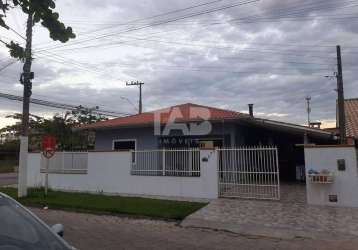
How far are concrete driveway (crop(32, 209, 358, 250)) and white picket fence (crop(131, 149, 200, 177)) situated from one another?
4135 mm

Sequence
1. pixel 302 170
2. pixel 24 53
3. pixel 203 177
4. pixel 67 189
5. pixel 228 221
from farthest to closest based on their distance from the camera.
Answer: pixel 302 170, pixel 67 189, pixel 203 177, pixel 228 221, pixel 24 53

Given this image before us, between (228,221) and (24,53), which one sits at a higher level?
(24,53)

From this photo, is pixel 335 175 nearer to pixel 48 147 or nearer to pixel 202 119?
pixel 202 119

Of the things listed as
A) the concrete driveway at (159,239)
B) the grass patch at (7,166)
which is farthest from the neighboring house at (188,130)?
the grass patch at (7,166)

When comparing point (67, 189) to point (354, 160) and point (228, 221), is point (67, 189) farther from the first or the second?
point (354, 160)

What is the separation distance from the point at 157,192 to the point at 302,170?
9.18 metres

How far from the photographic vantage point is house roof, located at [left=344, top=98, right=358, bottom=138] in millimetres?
21712

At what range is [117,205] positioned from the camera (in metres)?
12.8

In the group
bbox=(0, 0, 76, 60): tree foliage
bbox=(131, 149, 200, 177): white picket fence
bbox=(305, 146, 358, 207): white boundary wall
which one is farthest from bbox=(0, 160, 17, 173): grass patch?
bbox=(0, 0, 76, 60): tree foliage

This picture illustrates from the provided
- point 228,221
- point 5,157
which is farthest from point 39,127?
point 228,221

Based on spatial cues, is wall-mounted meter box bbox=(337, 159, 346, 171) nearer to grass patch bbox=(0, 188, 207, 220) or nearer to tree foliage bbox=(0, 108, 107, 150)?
grass patch bbox=(0, 188, 207, 220)

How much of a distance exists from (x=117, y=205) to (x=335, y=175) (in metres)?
6.98

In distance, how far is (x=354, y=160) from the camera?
1195cm

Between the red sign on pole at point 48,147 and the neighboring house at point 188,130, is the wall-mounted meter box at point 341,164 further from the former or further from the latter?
the red sign on pole at point 48,147
